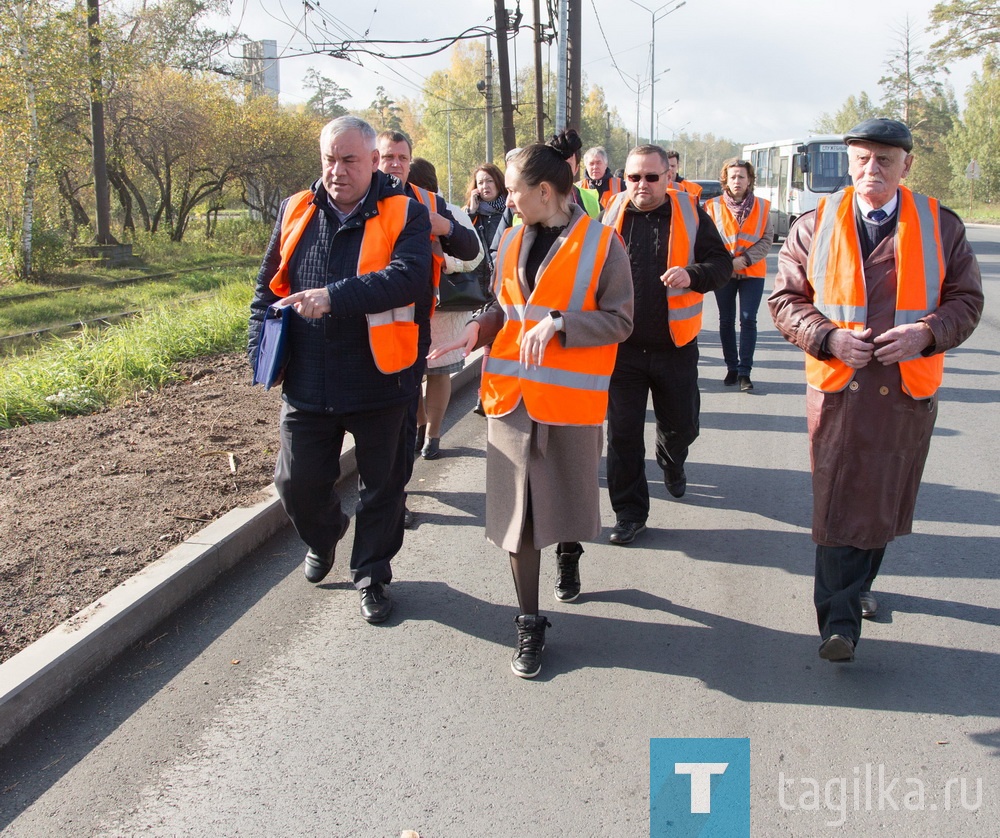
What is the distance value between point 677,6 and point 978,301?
3730 centimetres

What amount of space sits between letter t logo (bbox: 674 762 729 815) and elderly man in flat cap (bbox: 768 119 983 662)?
0.73m

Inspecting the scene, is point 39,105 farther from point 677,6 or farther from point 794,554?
point 677,6

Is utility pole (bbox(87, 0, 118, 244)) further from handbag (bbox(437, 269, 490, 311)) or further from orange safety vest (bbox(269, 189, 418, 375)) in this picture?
orange safety vest (bbox(269, 189, 418, 375))

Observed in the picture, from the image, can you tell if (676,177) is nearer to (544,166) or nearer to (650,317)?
(650,317)

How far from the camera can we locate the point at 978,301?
3.36 meters

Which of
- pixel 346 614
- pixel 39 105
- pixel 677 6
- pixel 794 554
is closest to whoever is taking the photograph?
pixel 346 614

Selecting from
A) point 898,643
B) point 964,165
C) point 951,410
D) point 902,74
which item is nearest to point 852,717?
point 898,643

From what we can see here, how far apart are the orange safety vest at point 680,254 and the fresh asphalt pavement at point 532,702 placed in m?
1.10

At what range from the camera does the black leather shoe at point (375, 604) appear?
4.12 metres

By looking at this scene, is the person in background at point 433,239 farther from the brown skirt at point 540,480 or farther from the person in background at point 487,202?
the person in background at point 487,202

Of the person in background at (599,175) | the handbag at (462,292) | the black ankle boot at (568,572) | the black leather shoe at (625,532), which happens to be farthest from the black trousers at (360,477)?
the person in background at (599,175)

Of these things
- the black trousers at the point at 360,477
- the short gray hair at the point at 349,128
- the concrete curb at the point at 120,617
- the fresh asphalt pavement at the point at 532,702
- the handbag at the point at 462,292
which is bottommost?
the fresh asphalt pavement at the point at 532,702

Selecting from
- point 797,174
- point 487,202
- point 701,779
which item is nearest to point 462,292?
point 487,202

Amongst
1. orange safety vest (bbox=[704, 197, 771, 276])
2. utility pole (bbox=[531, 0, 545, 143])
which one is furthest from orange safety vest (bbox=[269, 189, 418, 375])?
utility pole (bbox=[531, 0, 545, 143])
